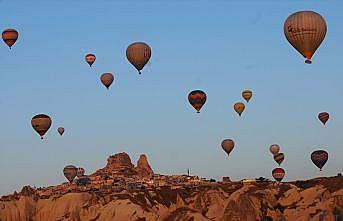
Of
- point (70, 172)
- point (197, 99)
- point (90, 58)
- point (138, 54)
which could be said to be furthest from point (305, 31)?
→ point (70, 172)

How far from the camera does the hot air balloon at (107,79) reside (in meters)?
97.4

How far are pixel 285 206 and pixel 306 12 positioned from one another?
30779 millimetres

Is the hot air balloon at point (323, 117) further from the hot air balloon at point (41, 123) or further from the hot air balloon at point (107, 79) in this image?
the hot air balloon at point (41, 123)

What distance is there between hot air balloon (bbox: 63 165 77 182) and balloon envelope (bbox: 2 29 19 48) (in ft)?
102

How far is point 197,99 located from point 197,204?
1533 centimetres

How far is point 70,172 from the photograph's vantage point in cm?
11581

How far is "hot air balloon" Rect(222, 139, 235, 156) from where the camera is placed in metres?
103

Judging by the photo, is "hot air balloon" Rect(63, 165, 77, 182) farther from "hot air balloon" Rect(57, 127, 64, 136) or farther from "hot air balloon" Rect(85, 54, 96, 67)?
"hot air balloon" Rect(85, 54, 96, 67)

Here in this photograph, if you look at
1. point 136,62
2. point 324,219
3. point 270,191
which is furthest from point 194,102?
point 324,219

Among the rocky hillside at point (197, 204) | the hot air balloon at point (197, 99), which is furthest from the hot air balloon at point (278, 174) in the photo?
the hot air balloon at point (197, 99)

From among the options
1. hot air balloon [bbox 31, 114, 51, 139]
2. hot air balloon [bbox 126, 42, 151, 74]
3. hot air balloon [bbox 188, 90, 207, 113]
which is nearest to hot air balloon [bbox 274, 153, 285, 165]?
hot air balloon [bbox 188, 90, 207, 113]

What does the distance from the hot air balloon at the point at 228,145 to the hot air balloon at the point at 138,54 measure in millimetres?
27697

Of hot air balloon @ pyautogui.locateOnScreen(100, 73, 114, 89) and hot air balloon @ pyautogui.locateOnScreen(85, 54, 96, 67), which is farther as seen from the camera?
hot air balloon @ pyautogui.locateOnScreen(85, 54, 96, 67)

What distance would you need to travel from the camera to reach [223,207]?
8662 centimetres
